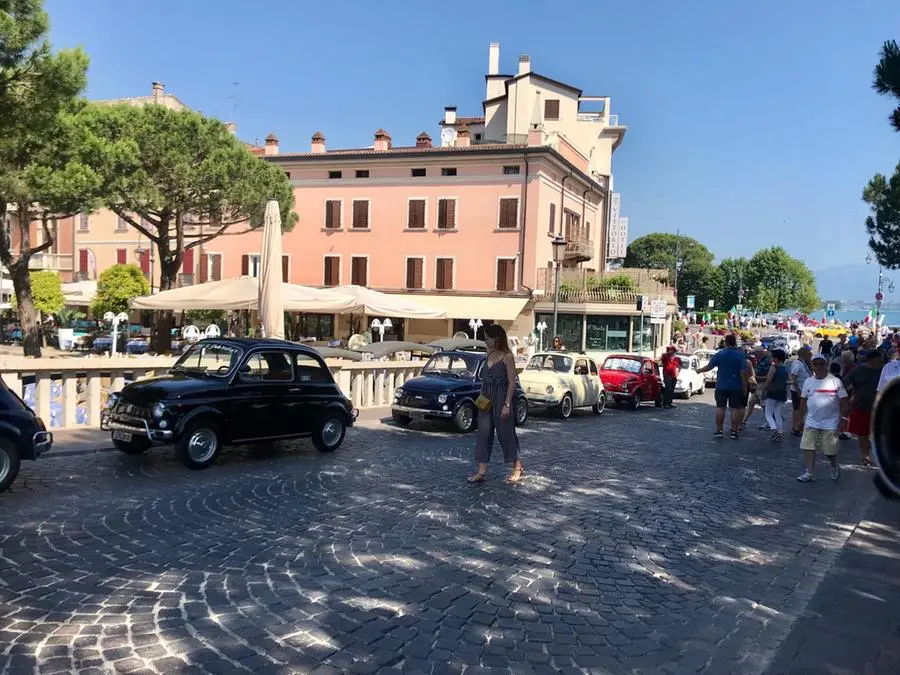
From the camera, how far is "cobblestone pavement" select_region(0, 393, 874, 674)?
411cm

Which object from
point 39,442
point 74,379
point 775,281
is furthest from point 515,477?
point 775,281

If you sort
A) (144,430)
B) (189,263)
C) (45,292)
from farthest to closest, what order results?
(189,263)
(45,292)
(144,430)

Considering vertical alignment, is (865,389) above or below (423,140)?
below

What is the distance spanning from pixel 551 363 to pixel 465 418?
4.99 meters

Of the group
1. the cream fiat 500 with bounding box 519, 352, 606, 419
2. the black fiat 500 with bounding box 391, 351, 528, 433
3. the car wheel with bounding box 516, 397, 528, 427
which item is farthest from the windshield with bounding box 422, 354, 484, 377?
the cream fiat 500 with bounding box 519, 352, 606, 419

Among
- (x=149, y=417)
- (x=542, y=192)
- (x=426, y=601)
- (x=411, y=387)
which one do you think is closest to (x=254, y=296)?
(x=411, y=387)

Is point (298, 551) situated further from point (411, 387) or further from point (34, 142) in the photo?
point (34, 142)

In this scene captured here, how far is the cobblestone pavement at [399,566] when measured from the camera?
4.11 meters

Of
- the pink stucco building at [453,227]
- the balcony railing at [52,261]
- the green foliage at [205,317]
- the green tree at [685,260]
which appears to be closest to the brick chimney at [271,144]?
the pink stucco building at [453,227]

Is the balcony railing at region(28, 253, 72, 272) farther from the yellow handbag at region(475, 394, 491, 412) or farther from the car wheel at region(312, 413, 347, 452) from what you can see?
the yellow handbag at region(475, 394, 491, 412)

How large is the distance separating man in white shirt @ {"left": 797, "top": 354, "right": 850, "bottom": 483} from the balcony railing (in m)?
47.6

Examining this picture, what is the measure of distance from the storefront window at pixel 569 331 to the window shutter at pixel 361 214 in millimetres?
12630

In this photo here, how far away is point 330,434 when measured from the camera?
10.6 metres

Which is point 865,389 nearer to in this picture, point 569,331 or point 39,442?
point 39,442
